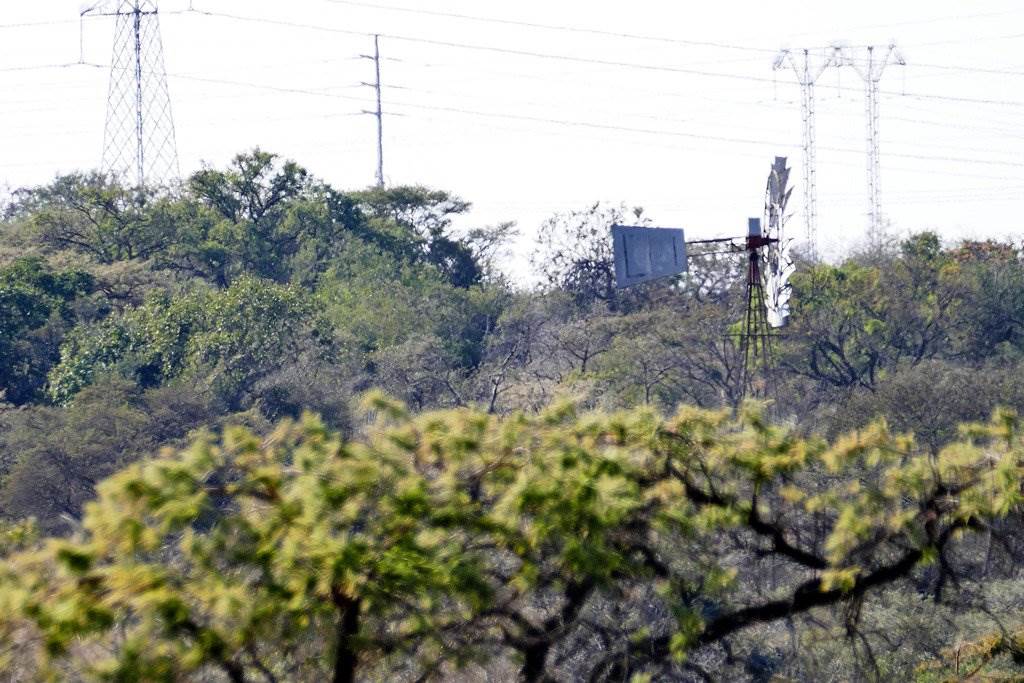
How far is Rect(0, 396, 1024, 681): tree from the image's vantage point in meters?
4.23

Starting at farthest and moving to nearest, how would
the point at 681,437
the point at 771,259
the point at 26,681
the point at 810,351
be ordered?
the point at 810,351
the point at 771,259
the point at 681,437
the point at 26,681

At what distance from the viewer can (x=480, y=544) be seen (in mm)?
4996

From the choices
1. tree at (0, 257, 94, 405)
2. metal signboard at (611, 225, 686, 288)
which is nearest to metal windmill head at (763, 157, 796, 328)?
metal signboard at (611, 225, 686, 288)

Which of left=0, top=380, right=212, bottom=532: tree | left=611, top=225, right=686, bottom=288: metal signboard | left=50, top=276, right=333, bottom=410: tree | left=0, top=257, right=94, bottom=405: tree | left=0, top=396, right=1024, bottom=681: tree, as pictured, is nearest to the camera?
left=0, top=396, right=1024, bottom=681: tree

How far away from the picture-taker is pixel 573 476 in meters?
4.98

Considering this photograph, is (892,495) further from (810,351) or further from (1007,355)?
(1007,355)

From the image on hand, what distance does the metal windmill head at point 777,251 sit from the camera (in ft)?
32.1

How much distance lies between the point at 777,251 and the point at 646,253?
3.68ft

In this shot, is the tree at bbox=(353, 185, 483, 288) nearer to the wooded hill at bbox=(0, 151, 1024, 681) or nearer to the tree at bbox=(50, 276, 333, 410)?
the tree at bbox=(50, 276, 333, 410)

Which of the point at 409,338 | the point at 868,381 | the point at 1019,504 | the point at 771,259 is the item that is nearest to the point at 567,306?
the point at 409,338

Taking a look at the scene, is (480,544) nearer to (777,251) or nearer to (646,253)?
(646,253)

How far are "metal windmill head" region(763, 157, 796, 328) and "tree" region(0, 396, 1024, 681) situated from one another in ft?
11.3

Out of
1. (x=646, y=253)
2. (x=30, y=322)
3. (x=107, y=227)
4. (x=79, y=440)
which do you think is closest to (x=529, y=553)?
(x=646, y=253)

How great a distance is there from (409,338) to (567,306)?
445 cm
